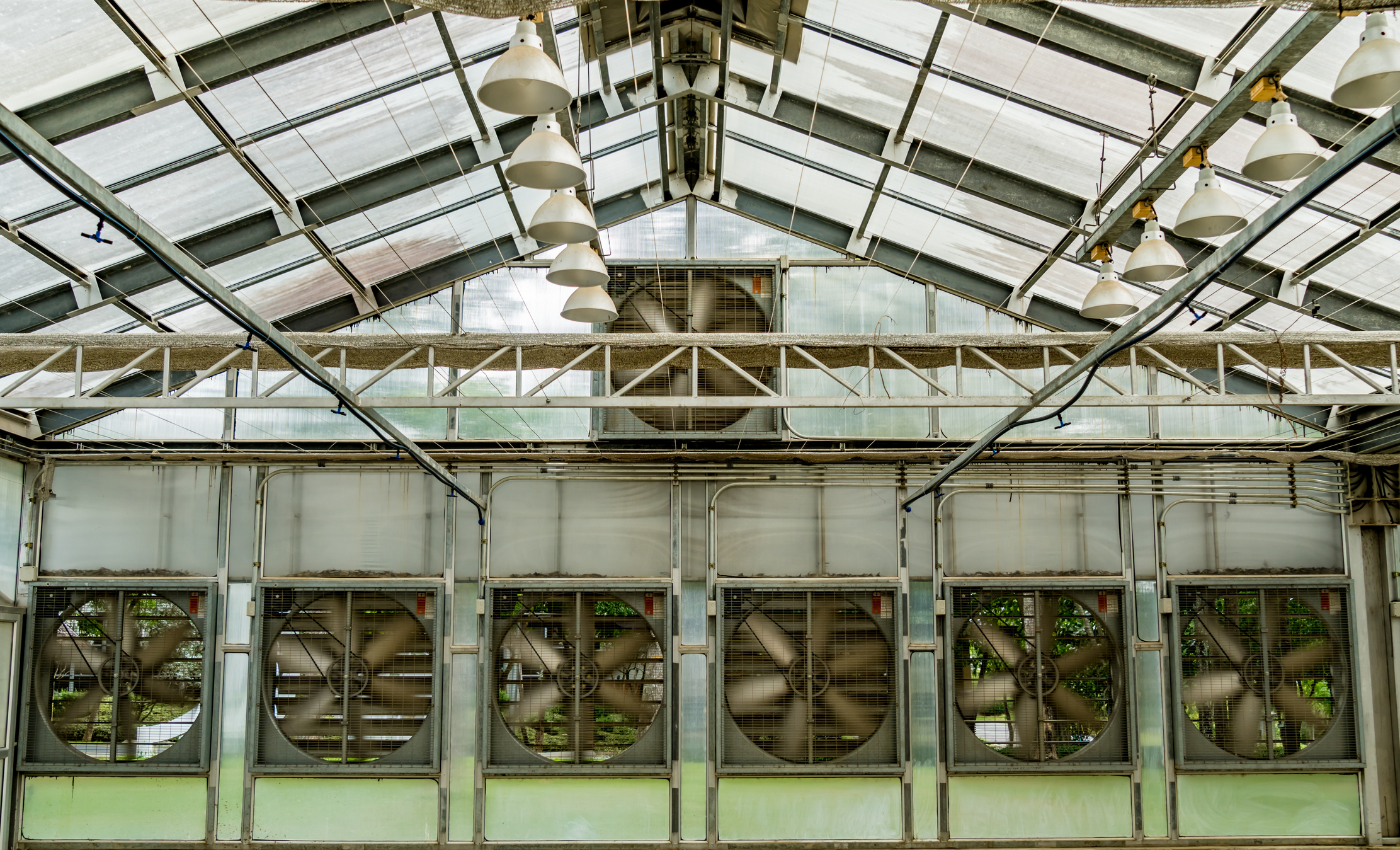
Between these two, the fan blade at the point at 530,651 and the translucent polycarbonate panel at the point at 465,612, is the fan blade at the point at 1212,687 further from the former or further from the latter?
the translucent polycarbonate panel at the point at 465,612

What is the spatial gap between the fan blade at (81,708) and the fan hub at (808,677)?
6901 millimetres

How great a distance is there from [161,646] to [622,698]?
469cm

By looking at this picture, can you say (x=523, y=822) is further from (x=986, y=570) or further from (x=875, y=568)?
(x=986, y=570)

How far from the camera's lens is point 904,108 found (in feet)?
28.3

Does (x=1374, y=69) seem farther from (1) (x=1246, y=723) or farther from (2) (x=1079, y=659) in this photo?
(1) (x=1246, y=723)

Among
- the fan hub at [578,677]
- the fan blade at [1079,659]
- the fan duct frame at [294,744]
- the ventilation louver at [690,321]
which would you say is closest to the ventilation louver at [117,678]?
the fan duct frame at [294,744]

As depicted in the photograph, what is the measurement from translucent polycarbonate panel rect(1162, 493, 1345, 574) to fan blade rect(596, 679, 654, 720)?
5689 mm

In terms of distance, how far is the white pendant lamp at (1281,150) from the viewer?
5.38 meters

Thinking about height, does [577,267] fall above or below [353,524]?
above

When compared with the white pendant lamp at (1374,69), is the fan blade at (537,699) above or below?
below

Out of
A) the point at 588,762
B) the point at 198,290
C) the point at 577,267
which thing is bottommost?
the point at 588,762

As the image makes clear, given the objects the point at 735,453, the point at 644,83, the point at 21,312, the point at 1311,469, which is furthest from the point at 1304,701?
the point at 21,312

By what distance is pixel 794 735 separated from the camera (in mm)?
11164

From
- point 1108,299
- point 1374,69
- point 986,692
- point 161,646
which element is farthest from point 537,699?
point 1374,69
